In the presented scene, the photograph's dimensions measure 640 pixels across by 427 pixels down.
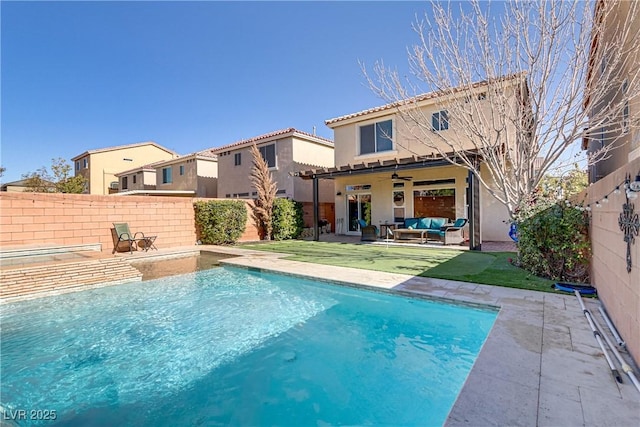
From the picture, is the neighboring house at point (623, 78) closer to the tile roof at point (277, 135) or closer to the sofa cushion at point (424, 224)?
the sofa cushion at point (424, 224)

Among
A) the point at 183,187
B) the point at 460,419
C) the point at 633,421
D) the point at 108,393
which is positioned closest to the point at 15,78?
the point at 183,187

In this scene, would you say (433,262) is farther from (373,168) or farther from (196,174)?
(196,174)

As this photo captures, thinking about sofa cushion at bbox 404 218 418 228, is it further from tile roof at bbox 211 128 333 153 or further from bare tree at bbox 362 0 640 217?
tile roof at bbox 211 128 333 153

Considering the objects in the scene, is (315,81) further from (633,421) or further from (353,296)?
(633,421)

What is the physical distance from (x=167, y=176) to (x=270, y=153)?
46.8ft

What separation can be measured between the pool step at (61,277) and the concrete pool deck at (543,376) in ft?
31.1

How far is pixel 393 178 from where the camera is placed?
53.9ft

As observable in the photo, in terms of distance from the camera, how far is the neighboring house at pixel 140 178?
3228 cm

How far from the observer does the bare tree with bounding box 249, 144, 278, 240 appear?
18.0 m

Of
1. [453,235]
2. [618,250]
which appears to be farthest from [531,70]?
[453,235]

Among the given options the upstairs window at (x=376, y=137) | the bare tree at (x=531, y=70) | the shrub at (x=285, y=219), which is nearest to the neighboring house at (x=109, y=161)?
the shrub at (x=285, y=219)

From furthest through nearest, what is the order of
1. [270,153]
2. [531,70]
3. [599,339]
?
[270,153] < [531,70] < [599,339]

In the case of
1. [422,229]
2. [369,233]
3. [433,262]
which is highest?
[422,229]

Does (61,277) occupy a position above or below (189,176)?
below
